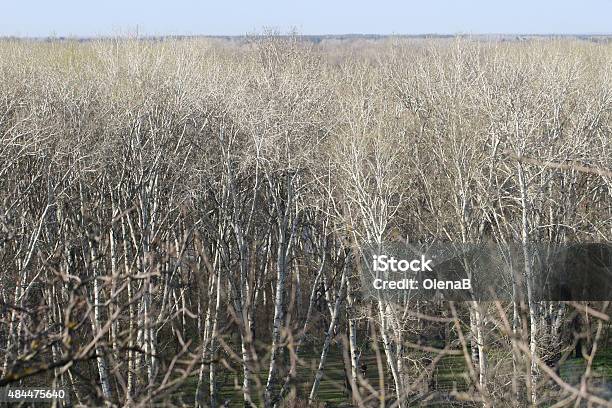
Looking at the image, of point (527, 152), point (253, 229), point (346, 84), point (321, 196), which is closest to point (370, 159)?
point (321, 196)

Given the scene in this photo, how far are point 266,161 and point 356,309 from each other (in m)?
4.42

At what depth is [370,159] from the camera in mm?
19734

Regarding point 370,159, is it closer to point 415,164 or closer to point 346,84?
point 415,164

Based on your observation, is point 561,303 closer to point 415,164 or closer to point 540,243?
point 540,243

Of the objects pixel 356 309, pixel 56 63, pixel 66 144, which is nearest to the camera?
pixel 66 144

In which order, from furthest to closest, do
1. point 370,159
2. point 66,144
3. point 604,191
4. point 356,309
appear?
point 604,191
point 356,309
point 370,159
point 66,144

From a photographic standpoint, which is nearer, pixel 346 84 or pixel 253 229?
pixel 253 229

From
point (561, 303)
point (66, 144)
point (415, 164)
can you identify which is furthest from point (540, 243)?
point (66, 144)

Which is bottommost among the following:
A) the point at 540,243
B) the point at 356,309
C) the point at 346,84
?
the point at 356,309

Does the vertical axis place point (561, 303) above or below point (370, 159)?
below

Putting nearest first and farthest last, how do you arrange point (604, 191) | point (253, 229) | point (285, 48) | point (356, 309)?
point (356, 309)
point (253, 229)
point (604, 191)
point (285, 48)

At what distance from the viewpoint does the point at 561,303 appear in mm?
22141

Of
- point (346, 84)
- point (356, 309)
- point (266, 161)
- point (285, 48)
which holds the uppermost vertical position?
point (285, 48)

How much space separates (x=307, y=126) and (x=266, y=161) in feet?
5.23
